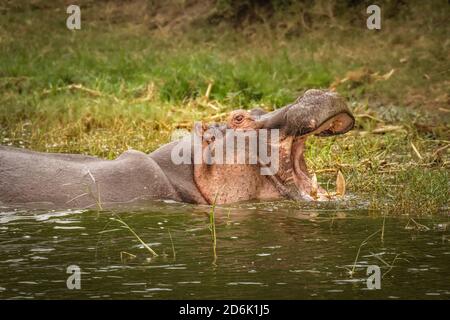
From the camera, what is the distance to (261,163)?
23.1 feet

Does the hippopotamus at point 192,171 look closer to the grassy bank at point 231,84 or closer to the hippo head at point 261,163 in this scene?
the hippo head at point 261,163

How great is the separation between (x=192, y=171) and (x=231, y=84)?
4.80 m

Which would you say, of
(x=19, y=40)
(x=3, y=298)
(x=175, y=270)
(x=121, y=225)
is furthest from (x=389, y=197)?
(x=19, y=40)

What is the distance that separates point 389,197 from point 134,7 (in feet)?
29.9

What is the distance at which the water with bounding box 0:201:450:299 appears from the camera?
16.2 ft

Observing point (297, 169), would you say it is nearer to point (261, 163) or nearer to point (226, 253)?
point (261, 163)

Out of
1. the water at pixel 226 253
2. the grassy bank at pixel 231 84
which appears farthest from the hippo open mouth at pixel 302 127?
the grassy bank at pixel 231 84

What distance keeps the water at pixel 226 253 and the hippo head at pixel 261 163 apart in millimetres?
127

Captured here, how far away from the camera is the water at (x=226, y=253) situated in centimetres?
493

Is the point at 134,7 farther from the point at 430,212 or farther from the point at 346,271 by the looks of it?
the point at 346,271

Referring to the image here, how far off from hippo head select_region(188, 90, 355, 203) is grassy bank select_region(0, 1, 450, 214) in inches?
21.8

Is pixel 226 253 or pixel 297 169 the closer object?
pixel 226 253

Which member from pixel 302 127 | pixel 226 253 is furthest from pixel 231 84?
pixel 226 253

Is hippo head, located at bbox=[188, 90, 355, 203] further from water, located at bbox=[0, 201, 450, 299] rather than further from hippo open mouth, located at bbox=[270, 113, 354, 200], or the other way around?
water, located at bbox=[0, 201, 450, 299]
